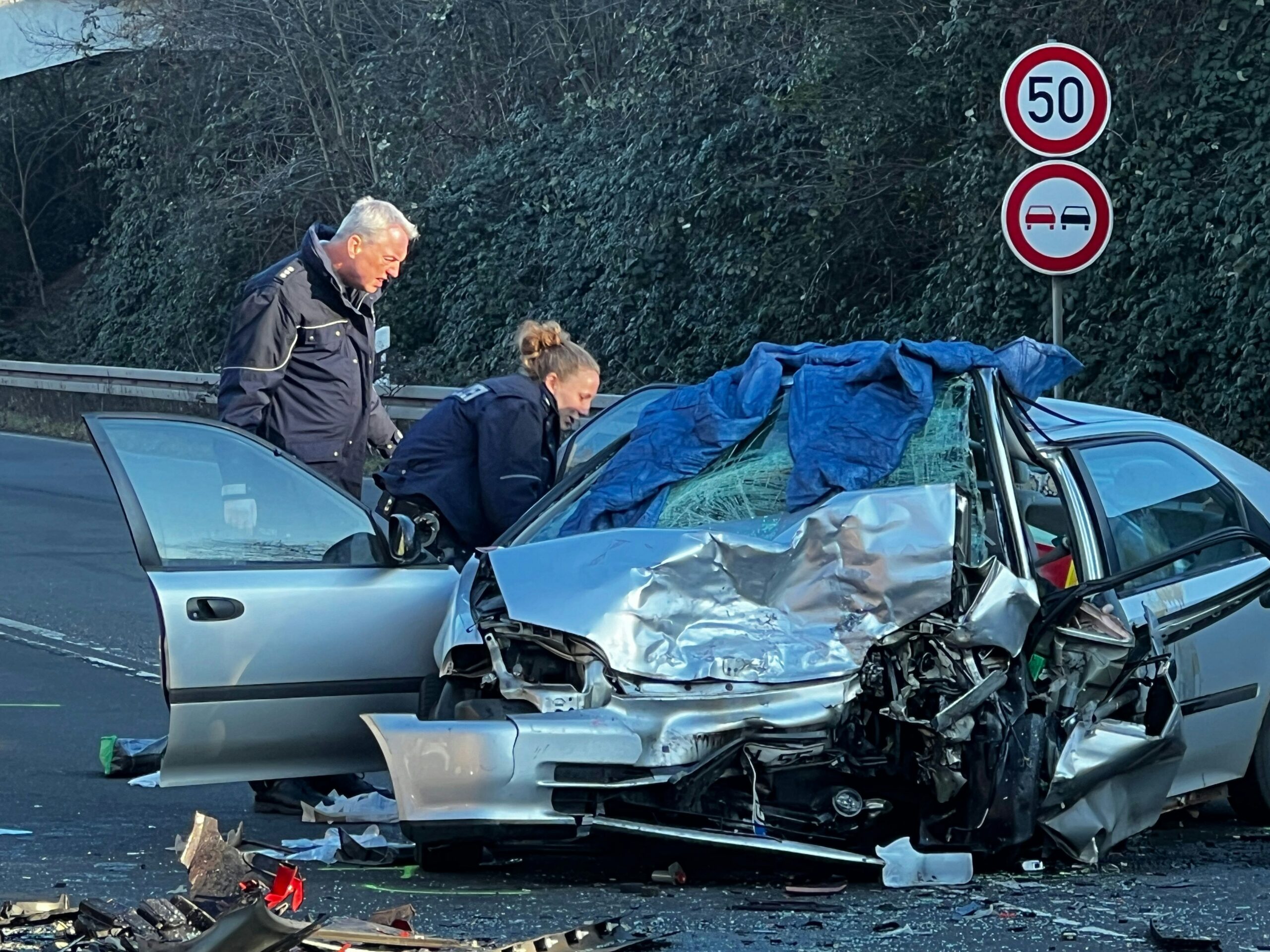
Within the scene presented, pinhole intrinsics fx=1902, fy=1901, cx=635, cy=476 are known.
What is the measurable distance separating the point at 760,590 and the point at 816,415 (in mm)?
758

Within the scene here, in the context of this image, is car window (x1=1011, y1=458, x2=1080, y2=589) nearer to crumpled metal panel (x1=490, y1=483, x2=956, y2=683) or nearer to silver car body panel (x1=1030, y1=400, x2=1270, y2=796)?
silver car body panel (x1=1030, y1=400, x2=1270, y2=796)

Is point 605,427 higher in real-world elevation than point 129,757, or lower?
higher

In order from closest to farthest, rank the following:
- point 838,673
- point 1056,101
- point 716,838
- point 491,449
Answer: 1. point 716,838
2. point 838,673
3. point 491,449
4. point 1056,101

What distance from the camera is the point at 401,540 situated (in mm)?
5887

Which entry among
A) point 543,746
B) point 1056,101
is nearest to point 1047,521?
point 543,746

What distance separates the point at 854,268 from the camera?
645 inches

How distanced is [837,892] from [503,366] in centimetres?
1577

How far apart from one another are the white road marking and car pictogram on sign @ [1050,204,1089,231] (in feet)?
16.4

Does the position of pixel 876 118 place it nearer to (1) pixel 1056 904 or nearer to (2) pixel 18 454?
(2) pixel 18 454

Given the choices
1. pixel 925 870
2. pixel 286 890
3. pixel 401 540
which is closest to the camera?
pixel 286 890

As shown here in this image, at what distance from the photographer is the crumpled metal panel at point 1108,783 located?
512 cm

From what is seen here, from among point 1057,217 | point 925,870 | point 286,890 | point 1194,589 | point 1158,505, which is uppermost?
point 1057,217

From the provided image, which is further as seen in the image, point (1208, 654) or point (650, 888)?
point (1208, 654)

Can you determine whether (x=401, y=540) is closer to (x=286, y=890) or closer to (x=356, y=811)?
(x=356, y=811)
